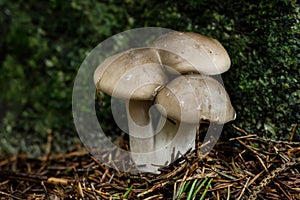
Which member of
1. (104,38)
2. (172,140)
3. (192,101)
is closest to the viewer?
(192,101)

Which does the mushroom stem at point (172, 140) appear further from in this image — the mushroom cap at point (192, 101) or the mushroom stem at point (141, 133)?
the mushroom cap at point (192, 101)

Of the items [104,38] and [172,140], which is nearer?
[172,140]

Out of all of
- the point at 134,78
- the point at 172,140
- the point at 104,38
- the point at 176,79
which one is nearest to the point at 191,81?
the point at 176,79

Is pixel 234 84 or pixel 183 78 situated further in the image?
pixel 234 84

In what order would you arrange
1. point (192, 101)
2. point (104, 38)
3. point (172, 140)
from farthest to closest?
1. point (104, 38)
2. point (172, 140)
3. point (192, 101)

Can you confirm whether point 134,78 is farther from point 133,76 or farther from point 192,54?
Answer: point 192,54

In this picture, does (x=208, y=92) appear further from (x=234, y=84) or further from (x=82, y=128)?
(x=82, y=128)

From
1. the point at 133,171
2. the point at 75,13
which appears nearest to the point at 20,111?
the point at 75,13
